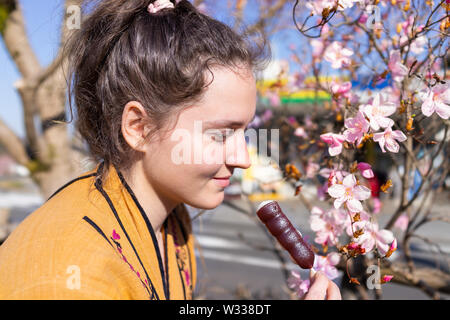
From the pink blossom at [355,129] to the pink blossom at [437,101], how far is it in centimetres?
17

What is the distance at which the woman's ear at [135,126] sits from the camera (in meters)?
1.31

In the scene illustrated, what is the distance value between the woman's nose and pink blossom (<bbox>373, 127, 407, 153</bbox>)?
1.27ft

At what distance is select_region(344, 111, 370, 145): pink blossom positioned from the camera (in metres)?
1.24

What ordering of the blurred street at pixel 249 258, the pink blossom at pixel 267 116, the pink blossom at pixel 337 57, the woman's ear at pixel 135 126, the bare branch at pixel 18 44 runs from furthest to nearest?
the blurred street at pixel 249 258, the bare branch at pixel 18 44, the pink blossom at pixel 267 116, the pink blossom at pixel 337 57, the woman's ear at pixel 135 126

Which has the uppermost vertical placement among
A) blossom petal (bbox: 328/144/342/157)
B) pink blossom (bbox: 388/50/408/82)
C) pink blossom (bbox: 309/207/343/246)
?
pink blossom (bbox: 388/50/408/82)

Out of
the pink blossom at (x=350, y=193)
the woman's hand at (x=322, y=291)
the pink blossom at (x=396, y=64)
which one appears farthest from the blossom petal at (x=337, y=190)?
the pink blossom at (x=396, y=64)

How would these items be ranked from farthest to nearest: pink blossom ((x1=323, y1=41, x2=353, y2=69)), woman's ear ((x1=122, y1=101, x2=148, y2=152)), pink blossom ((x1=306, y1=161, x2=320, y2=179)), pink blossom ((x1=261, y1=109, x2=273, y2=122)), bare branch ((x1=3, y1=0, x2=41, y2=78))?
bare branch ((x1=3, y1=0, x2=41, y2=78)) → pink blossom ((x1=261, y1=109, x2=273, y2=122)) → pink blossom ((x1=306, y1=161, x2=320, y2=179)) → pink blossom ((x1=323, y1=41, x2=353, y2=69)) → woman's ear ((x1=122, y1=101, x2=148, y2=152))

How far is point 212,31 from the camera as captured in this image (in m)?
1.38

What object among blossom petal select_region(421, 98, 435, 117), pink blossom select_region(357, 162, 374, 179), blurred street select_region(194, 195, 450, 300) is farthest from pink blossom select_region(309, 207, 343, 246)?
blurred street select_region(194, 195, 450, 300)

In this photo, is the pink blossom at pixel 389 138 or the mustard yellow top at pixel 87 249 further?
the pink blossom at pixel 389 138

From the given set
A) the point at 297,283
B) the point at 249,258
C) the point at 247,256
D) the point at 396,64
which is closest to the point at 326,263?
the point at 297,283

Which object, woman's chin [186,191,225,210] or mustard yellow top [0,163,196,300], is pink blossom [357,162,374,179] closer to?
woman's chin [186,191,225,210]

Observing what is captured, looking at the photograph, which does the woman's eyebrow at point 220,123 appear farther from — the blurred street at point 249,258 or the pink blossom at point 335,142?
the blurred street at point 249,258

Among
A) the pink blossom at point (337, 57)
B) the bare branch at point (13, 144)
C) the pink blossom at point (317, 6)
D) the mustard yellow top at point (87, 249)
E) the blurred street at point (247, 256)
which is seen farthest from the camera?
the blurred street at point (247, 256)
